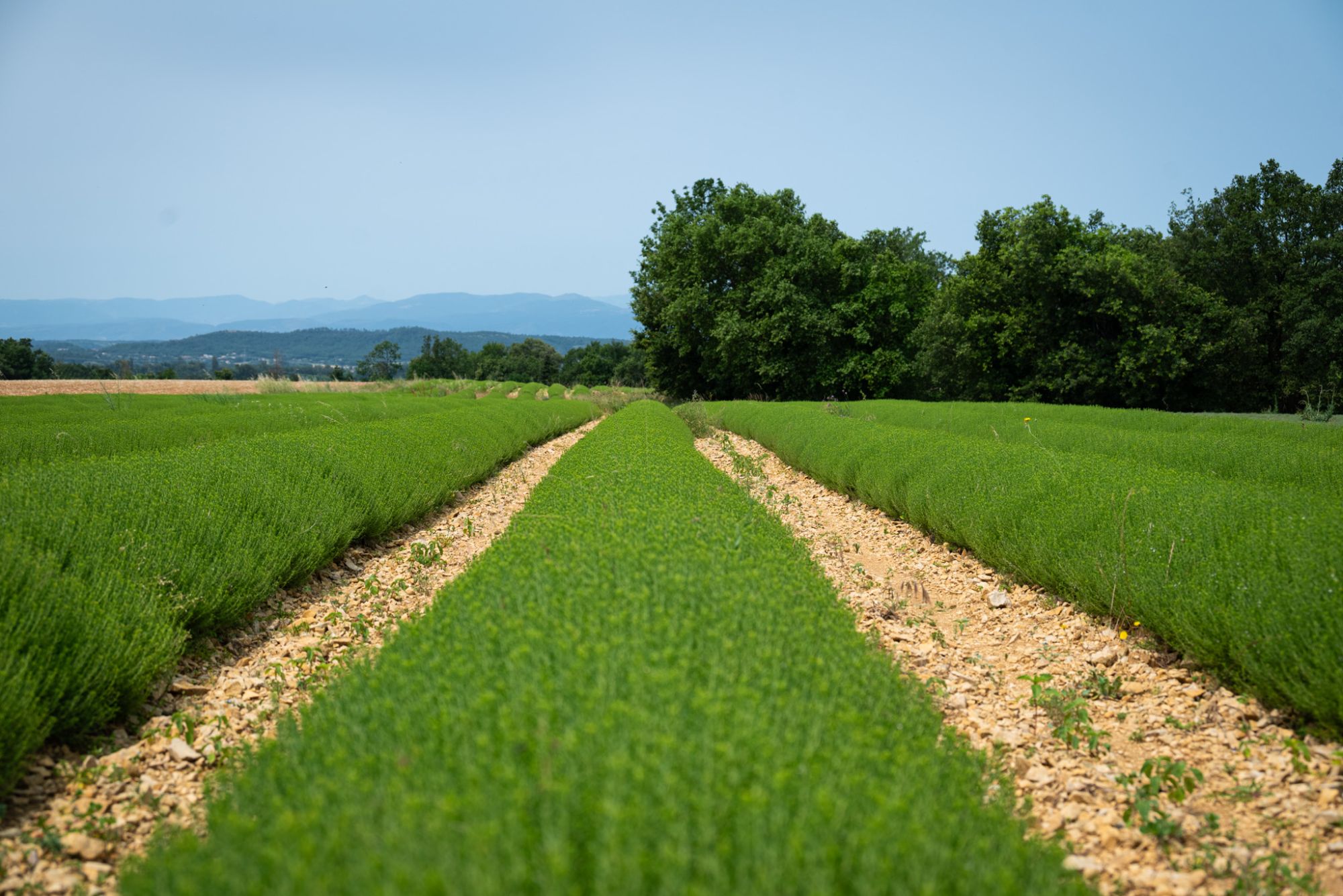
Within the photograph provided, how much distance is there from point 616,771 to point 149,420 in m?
11.7

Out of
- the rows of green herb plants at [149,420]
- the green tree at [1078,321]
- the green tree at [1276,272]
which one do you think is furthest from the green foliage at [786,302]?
the rows of green herb plants at [149,420]

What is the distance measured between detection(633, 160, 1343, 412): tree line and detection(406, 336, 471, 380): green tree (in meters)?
46.1

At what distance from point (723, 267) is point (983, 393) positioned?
41.0 feet

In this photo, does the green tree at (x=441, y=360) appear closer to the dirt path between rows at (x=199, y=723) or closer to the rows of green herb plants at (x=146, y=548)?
the rows of green herb plants at (x=146, y=548)

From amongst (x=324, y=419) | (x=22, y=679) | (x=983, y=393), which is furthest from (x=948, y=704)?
(x=983, y=393)

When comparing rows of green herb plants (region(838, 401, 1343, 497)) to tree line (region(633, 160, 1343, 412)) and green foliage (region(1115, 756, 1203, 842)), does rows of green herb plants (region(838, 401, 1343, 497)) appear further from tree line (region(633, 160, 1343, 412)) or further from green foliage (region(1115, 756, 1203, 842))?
tree line (region(633, 160, 1343, 412))

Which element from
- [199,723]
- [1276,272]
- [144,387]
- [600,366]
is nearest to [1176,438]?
[199,723]

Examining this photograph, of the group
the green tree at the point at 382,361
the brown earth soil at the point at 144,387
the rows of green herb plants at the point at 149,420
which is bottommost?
the rows of green herb plants at the point at 149,420

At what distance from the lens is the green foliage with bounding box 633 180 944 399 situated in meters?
30.3

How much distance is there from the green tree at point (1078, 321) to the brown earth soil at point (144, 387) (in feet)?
83.9

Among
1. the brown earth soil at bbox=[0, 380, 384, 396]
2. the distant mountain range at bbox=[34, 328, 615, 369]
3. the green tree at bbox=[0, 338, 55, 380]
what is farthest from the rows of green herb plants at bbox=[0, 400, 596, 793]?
the distant mountain range at bbox=[34, 328, 615, 369]

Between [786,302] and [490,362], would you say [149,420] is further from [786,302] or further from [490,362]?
[490,362]

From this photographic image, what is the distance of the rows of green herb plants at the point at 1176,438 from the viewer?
690 centimetres

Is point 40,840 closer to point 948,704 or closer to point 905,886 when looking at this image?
→ point 905,886
